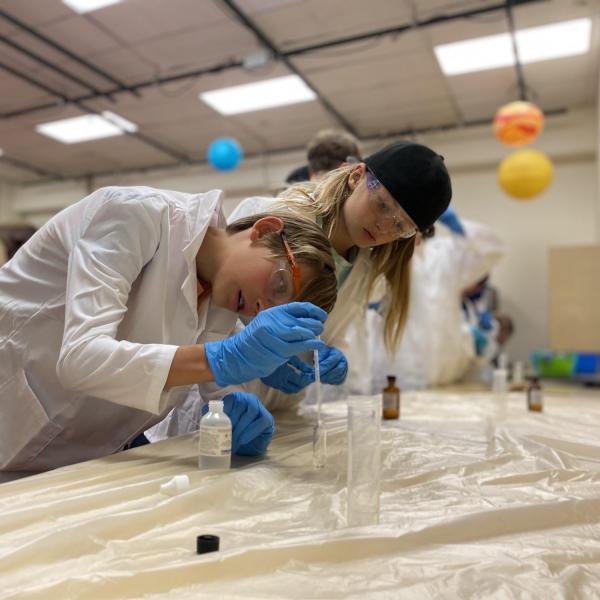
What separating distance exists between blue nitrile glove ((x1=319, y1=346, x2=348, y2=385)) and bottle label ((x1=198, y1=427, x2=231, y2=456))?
58cm

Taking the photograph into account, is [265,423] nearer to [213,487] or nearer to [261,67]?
[213,487]

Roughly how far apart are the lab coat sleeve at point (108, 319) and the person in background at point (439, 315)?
219cm

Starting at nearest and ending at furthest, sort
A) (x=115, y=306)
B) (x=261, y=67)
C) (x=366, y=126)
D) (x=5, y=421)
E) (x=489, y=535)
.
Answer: (x=489, y=535) → (x=115, y=306) → (x=5, y=421) → (x=261, y=67) → (x=366, y=126)

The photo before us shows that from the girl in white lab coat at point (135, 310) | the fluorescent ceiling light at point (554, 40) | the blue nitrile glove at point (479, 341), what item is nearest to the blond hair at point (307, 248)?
the girl in white lab coat at point (135, 310)

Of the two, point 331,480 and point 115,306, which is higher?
point 115,306

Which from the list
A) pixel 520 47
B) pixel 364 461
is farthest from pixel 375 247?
pixel 520 47

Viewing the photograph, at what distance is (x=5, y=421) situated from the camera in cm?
115

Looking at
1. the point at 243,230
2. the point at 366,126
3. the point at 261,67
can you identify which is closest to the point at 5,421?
the point at 243,230

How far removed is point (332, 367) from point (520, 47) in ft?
12.2

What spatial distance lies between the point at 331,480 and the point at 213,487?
238 mm

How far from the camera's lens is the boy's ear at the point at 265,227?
1157 mm

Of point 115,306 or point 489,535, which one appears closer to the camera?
point 489,535

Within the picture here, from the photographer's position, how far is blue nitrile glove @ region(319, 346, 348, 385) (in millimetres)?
1595

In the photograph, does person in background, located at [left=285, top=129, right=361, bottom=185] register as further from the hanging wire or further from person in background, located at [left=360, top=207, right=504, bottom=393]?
the hanging wire
